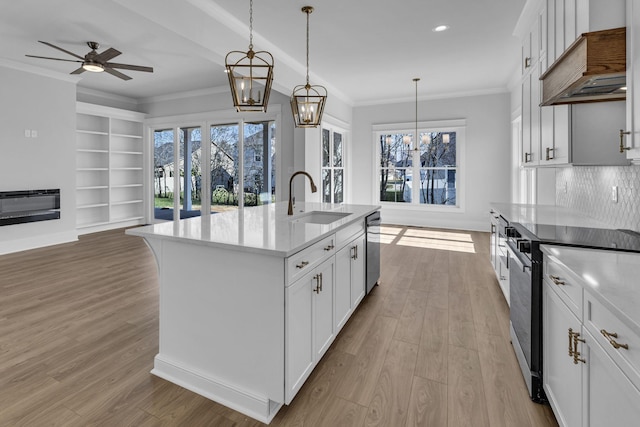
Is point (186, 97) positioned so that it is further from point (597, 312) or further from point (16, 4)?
point (597, 312)

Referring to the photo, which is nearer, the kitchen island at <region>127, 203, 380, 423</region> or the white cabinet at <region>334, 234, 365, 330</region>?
the kitchen island at <region>127, 203, 380, 423</region>

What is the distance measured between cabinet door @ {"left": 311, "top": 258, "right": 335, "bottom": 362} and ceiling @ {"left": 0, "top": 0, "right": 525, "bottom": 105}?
2672 mm

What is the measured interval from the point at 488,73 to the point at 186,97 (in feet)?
20.1

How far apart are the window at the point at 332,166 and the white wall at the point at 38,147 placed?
4.65m

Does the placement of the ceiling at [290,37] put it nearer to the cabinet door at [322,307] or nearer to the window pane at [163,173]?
the window pane at [163,173]

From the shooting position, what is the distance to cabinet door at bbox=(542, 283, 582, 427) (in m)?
1.37

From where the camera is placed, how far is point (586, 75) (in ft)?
4.89

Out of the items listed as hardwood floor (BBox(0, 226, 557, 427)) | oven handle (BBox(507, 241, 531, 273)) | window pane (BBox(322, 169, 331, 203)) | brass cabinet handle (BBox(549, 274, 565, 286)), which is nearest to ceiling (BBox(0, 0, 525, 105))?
window pane (BBox(322, 169, 331, 203))

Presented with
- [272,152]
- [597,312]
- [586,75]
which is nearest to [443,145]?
[272,152]

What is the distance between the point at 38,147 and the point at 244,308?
19.5 feet

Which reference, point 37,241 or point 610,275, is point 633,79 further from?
point 37,241

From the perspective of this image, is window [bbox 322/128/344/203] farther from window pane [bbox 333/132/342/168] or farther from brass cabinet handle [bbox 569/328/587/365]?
brass cabinet handle [bbox 569/328/587/365]

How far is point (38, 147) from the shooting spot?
560 cm

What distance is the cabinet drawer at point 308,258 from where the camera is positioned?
5.58 feet
